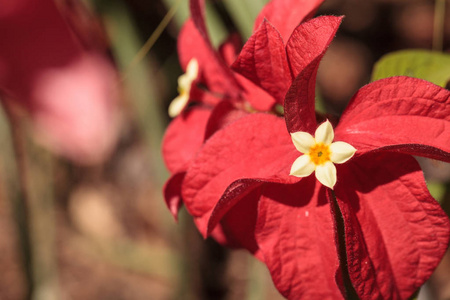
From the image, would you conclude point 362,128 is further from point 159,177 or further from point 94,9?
point 94,9

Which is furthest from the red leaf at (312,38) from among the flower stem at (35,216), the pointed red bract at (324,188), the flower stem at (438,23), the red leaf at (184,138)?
the flower stem at (35,216)

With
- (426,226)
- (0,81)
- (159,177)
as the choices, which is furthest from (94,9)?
(426,226)

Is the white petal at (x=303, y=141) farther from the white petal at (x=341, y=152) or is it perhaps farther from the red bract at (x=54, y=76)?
the red bract at (x=54, y=76)

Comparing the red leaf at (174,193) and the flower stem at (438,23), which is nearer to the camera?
the red leaf at (174,193)

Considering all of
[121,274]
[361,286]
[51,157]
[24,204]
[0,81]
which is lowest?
[121,274]

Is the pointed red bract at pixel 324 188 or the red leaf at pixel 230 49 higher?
the red leaf at pixel 230 49
